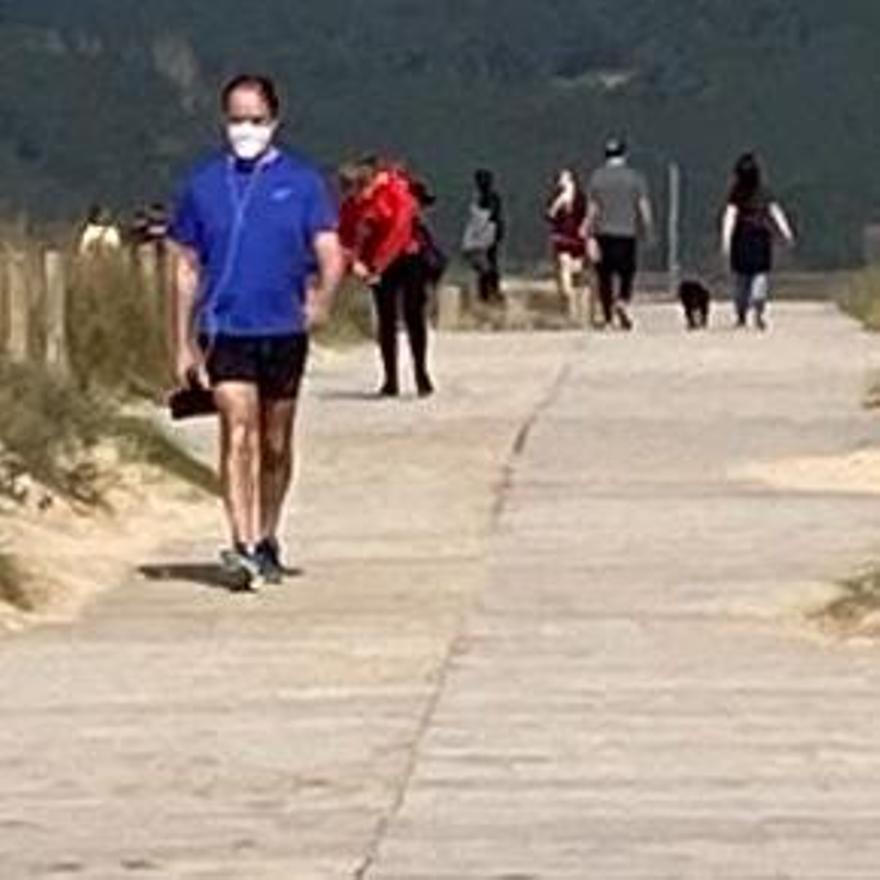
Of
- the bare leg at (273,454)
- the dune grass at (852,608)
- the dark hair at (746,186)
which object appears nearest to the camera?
the dune grass at (852,608)

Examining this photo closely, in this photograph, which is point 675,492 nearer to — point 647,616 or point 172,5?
point 647,616

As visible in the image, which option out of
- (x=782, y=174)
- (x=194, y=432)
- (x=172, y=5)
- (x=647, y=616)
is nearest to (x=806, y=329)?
(x=194, y=432)

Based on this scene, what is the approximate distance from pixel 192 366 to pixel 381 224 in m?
11.3

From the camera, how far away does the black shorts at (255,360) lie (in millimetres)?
18109

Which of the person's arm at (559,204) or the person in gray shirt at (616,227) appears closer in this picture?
the person in gray shirt at (616,227)

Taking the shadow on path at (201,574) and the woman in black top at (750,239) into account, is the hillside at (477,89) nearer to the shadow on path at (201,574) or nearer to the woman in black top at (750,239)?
the woman in black top at (750,239)

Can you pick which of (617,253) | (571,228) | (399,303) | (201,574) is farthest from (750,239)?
(201,574)

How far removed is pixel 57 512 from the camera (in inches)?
802

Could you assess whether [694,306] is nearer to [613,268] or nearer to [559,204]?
[613,268]

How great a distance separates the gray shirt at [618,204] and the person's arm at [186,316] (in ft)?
73.9

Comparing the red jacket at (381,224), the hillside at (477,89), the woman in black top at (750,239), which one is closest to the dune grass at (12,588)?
the red jacket at (381,224)

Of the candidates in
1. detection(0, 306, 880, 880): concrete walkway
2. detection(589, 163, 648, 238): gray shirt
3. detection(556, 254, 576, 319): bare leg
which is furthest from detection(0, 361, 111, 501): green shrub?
detection(556, 254, 576, 319): bare leg

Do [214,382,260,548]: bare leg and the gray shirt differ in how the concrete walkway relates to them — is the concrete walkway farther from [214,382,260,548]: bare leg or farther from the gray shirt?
the gray shirt

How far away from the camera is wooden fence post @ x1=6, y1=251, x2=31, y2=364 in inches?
1021
